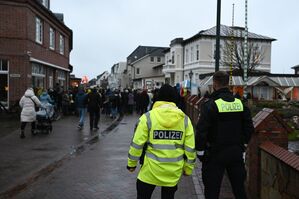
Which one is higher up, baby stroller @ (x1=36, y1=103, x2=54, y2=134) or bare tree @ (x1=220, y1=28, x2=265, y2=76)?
bare tree @ (x1=220, y1=28, x2=265, y2=76)

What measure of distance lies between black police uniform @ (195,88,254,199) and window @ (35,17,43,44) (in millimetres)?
21172

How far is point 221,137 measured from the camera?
4.82 meters

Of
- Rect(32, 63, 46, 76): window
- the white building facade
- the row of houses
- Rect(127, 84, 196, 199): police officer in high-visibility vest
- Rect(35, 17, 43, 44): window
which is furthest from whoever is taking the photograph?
the white building facade

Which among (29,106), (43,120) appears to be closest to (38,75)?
(43,120)

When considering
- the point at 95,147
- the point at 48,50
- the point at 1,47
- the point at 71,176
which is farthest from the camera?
the point at 48,50

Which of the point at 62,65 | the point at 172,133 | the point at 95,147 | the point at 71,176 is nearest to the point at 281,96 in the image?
the point at 62,65

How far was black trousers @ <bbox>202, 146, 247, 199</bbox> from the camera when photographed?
4852 millimetres

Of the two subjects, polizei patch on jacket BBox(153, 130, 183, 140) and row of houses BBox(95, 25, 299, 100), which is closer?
polizei patch on jacket BBox(153, 130, 183, 140)

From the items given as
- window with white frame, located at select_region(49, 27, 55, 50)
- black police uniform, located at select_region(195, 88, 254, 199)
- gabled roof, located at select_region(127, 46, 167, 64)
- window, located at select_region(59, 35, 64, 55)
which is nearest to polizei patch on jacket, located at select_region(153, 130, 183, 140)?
black police uniform, located at select_region(195, 88, 254, 199)

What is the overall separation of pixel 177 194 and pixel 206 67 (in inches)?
2003

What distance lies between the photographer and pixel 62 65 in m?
34.0

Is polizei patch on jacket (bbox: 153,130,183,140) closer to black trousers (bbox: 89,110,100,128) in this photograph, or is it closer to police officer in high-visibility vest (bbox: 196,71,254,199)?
police officer in high-visibility vest (bbox: 196,71,254,199)

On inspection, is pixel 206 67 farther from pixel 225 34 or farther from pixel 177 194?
pixel 177 194

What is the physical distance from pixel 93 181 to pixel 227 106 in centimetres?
387
